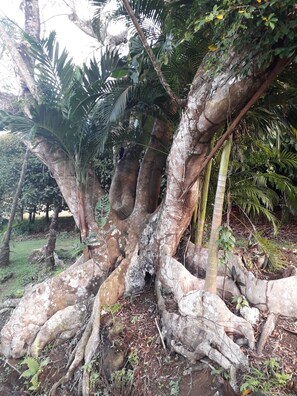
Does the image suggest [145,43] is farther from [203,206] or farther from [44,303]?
[44,303]

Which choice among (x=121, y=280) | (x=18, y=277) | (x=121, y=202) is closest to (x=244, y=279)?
(x=121, y=280)

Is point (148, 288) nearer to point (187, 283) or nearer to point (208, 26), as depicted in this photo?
point (187, 283)

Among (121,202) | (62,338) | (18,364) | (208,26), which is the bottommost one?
(18,364)

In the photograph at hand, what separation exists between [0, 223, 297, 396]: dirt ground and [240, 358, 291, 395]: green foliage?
0.04m

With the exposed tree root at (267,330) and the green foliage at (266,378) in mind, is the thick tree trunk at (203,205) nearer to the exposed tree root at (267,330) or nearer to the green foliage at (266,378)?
the exposed tree root at (267,330)

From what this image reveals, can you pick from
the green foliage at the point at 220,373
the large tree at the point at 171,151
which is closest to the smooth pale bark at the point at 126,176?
the large tree at the point at 171,151

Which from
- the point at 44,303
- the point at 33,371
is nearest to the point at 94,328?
the point at 33,371

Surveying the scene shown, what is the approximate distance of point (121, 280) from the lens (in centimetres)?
371

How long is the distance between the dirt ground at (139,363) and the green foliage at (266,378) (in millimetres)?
39

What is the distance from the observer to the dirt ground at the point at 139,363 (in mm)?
2457

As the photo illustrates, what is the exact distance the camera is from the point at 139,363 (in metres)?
2.86

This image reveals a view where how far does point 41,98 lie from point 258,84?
266 centimetres

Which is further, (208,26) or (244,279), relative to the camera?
(244,279)

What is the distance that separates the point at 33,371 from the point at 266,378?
232cm
